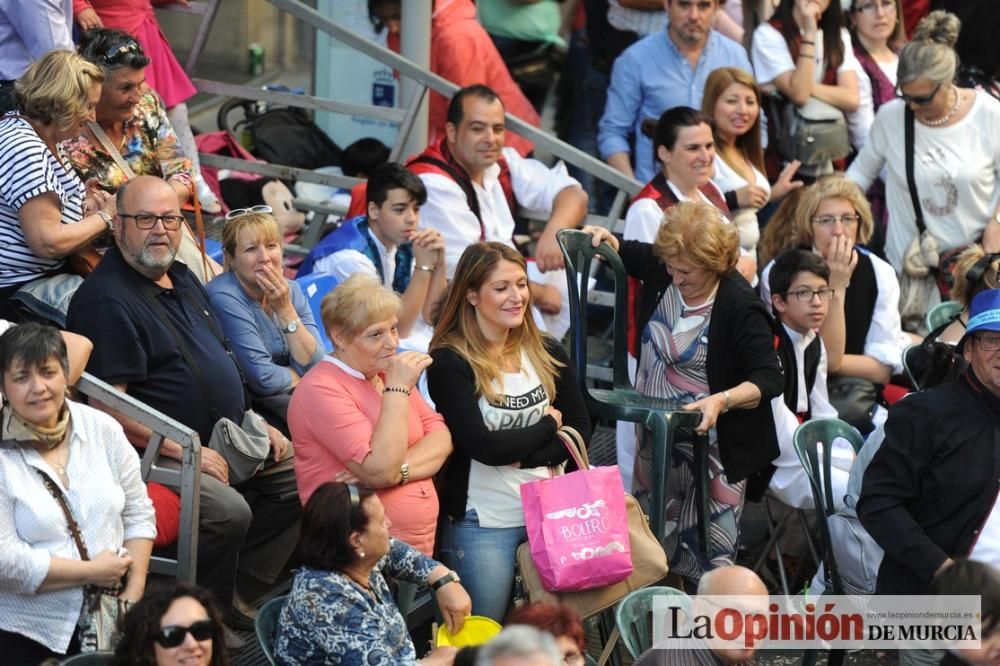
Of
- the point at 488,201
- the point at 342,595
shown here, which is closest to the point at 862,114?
the point at 488,201

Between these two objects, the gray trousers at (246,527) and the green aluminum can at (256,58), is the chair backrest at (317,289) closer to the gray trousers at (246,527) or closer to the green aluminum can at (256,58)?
the gray trousers at (246,527)

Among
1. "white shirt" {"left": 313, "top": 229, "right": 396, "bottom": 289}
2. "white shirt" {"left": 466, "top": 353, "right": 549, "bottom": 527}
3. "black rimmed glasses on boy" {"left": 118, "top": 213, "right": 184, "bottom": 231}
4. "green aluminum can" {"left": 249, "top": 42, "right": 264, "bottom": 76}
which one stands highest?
"black rimmed glasses on boy" {"left": 118, "top": 213, "right": 184, "bottom": 231}

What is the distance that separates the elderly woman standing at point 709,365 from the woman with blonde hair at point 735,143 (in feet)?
3.84

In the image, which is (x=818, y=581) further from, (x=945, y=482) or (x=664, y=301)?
(x=664, y=301)

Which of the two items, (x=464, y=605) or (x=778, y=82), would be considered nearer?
(x=464, y=605)

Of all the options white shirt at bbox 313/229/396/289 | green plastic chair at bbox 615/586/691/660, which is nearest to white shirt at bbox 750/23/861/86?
white shirt at bbox 313/229/396/289

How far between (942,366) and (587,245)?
1406 millimetres

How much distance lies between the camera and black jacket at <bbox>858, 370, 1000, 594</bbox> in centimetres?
478

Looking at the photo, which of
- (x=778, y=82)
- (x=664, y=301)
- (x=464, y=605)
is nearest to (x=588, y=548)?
(x=464, y=605)

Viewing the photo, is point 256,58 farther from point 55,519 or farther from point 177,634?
point 177,634

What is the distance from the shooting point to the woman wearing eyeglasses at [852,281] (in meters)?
6.55

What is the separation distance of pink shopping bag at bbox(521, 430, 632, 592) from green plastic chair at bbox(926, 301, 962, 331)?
245 centimetres

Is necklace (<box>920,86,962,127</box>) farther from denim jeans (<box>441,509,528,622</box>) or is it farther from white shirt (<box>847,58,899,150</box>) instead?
denim jeans (<box>441,509,528,622</box>)

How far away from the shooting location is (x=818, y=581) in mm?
5453
